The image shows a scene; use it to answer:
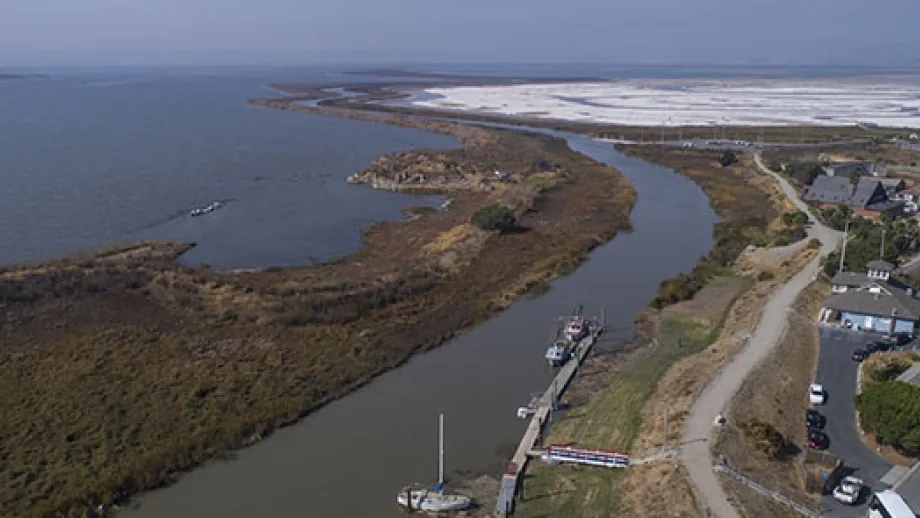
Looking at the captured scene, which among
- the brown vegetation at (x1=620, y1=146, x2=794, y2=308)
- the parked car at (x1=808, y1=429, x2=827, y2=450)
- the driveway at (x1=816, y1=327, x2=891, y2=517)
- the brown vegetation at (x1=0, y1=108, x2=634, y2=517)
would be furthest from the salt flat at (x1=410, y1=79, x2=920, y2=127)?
the parked car at (x1=808, y1=429, x2=827, y2=450)

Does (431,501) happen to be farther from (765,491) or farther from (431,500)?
(765,491)

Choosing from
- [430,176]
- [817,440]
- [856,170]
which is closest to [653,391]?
[817,440]

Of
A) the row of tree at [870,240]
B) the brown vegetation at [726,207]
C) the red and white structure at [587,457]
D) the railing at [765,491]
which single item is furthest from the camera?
the brown vegetation at [726,207]

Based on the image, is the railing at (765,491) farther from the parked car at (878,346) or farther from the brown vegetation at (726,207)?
the brown vegetation at (726,207)

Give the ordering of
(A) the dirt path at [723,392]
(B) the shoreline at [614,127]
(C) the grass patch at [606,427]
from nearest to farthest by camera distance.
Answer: (A) the dirt path at [723,392] < (C) the grass patch at [606,427] < (B) the shoreline at [614,127]

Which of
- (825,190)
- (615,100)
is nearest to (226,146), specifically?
(825,190)

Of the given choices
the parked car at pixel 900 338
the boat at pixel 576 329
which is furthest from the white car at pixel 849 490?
the boat at pixel 576 329

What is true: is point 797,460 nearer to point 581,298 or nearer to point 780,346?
point 780,346
